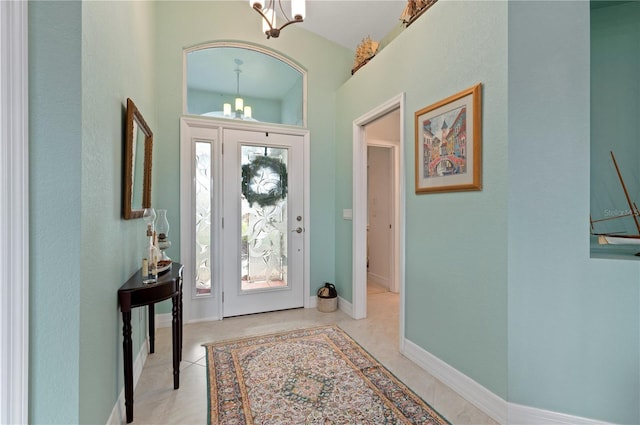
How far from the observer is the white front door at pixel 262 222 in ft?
A: 10.3

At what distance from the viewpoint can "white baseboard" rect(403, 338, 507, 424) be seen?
1.60 m

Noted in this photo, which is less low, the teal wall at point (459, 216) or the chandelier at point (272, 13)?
the chandelier at point (272, 13)

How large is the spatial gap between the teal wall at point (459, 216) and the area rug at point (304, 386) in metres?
0.45

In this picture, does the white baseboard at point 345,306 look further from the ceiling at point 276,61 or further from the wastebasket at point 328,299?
the ceiling at point 276,61

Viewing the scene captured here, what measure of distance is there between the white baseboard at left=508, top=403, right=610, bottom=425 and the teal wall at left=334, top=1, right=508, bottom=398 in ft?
0.35

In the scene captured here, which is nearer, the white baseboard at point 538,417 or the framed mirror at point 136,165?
the white baseboard at point 538,417

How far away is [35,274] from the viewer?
105 centimetres

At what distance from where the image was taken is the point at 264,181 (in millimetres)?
3289

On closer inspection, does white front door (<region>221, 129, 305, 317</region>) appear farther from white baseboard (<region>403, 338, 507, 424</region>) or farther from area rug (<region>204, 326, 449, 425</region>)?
white baseboard (<region>403, 338, 507, 424</region>)

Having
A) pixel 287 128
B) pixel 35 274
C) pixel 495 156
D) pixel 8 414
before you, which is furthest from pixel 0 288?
pixel 287 128

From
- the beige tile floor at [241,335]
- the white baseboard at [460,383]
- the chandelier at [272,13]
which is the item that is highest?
the chandelier at [272,13]

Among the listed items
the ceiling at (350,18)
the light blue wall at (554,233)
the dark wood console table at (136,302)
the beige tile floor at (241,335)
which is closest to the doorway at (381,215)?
the beige tile floor at (241,335)

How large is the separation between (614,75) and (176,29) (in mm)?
3610

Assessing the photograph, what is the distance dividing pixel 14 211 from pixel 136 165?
0.98 meters
